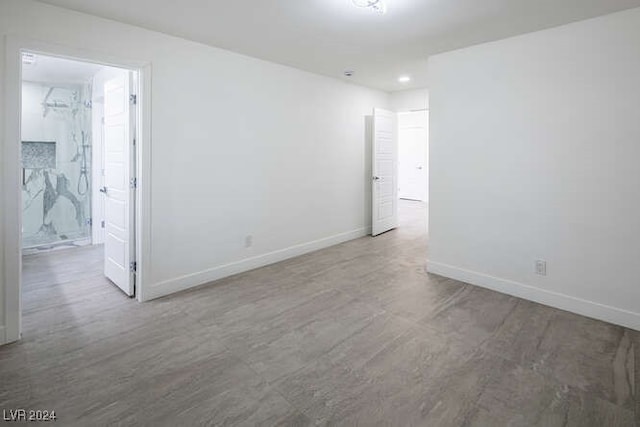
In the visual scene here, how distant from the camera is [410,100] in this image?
6039 mm

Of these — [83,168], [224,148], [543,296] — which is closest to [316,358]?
[543,296]

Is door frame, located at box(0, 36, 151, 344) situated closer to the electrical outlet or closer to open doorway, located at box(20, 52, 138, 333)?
open doorway, located at box(20, 52, 138, 333)

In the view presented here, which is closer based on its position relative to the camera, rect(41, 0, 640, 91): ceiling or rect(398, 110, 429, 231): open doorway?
rect(41, 0, 640, 91): ceiling

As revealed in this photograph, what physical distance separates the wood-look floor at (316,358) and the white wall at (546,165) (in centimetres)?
33

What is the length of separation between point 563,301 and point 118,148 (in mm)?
4451

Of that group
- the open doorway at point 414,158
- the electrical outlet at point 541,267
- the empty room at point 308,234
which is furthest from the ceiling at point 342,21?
the open doorway at point 414,158

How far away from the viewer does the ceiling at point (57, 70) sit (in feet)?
13.9

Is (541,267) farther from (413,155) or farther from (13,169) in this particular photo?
(413,155)

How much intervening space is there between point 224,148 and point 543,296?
138 inches

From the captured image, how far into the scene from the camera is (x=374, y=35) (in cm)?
326

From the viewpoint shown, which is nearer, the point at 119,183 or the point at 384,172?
the point at 119,183

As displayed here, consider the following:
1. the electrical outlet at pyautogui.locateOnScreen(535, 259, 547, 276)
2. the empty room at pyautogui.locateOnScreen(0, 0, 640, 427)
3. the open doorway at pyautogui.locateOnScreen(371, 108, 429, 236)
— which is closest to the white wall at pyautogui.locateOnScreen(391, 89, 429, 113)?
the open doorway at pyautogui.locateOnScreen(371, 108, 429, 236)

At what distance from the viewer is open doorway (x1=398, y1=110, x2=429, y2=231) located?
10.6 meters

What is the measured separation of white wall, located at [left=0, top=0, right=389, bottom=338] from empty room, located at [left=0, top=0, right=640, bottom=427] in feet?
0.08
